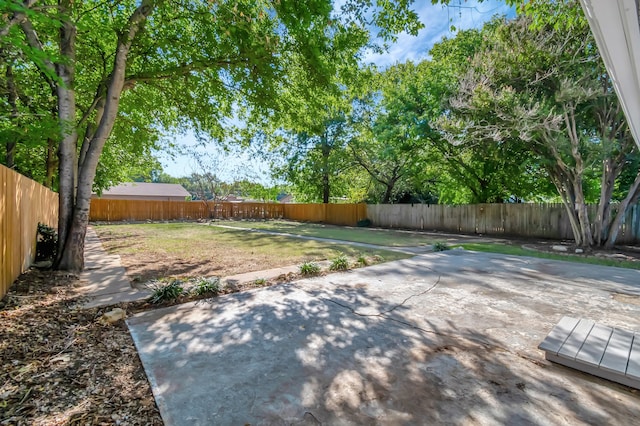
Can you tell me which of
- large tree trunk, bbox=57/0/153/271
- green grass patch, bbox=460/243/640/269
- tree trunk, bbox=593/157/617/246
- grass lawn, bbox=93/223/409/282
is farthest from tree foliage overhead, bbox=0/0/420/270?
tree trunk, bbox=593/157/617/246

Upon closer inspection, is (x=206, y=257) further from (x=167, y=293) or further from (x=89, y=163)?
(x=167, y=293)

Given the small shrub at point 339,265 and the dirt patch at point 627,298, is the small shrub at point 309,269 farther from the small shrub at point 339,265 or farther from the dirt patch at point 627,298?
the dirt patch at point 627,298

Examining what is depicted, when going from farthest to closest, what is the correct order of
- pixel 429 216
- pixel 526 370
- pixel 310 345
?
1. pixel 429 216
2. pixel 310 345
3. pixel 526 370

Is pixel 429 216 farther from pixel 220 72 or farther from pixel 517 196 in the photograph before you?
pixel 220 72

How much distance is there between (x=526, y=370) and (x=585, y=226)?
9.10 m

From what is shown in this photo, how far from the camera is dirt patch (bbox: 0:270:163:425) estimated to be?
1757mm

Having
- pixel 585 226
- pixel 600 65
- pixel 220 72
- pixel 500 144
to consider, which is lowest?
pixel 585 226

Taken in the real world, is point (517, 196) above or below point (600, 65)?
below

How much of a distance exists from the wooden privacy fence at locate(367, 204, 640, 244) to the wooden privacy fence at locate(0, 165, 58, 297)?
1432 centimetres

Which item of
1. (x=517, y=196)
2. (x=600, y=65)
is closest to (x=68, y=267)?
(x=600, y=65)

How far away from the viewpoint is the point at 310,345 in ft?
8.77

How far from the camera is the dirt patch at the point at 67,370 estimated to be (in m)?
1.76

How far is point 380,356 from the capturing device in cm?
246

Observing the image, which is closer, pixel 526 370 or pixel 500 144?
pixel 526 370
